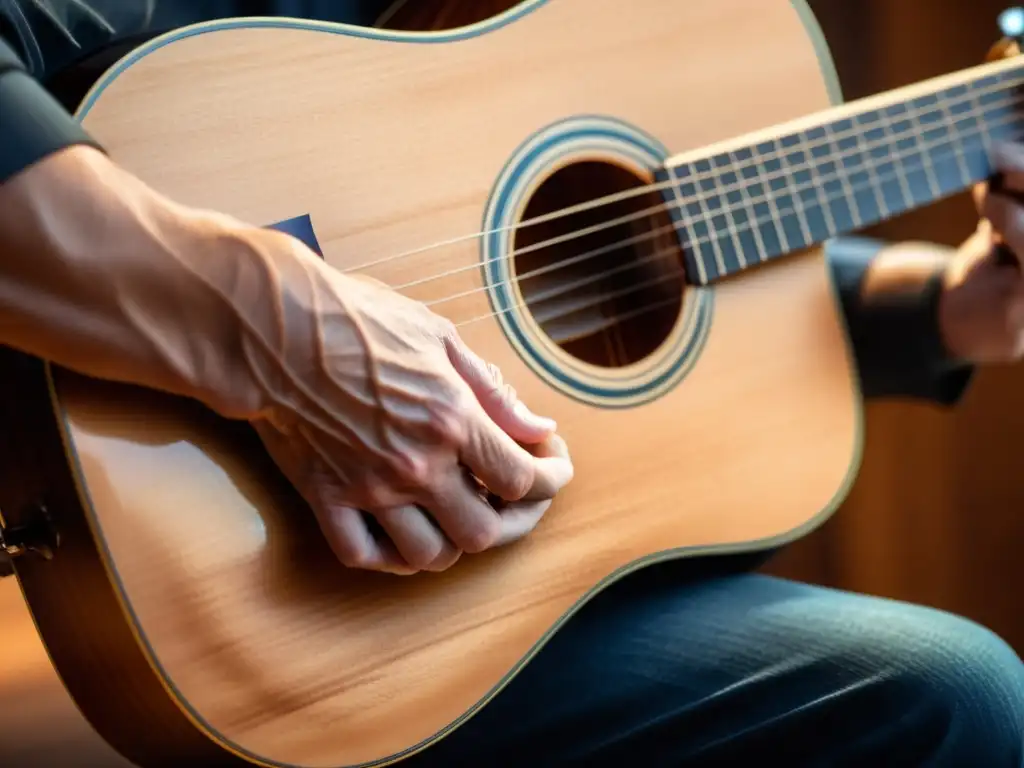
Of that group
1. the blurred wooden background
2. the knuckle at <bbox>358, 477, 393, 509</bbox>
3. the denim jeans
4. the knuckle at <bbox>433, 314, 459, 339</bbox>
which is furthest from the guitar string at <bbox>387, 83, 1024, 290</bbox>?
the blurred wooden background

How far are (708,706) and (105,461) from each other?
0.46 meters

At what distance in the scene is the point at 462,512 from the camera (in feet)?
2.02

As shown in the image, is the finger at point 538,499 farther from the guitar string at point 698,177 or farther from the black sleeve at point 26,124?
the black sleeve at point 26,124

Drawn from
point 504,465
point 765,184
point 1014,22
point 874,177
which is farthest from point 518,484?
point 1014,22

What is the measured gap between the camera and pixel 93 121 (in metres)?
0.59

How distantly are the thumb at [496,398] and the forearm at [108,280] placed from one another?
146 mm

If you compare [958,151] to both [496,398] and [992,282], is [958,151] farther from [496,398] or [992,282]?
[496,398]

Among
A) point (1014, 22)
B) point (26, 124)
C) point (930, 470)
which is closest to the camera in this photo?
point (26, 124)

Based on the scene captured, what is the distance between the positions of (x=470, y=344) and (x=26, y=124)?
0.30 meters

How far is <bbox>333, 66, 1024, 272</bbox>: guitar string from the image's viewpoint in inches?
26.5

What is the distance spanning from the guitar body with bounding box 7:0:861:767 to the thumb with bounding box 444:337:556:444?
0.04m

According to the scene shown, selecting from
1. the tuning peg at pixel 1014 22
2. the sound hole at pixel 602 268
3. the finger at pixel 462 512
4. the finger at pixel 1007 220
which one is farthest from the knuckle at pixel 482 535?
the tuning peg at pixel 1014 22

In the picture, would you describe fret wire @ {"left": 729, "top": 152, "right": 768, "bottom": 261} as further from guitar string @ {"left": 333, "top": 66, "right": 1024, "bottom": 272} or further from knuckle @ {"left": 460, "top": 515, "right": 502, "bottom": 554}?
knuckle @ {"left": 460, "top": 515, "right": 502, "bottom": 554}

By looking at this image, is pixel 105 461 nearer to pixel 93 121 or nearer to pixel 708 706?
pixel 93 121
